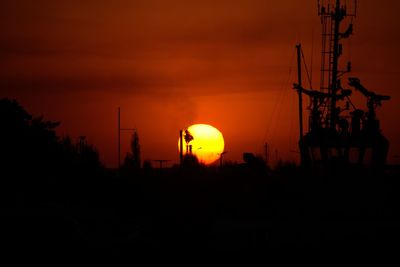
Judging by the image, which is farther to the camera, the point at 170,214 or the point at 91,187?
the point at 91,187

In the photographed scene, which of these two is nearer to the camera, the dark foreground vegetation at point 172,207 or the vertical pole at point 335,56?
the dark foreground vegetation at point 172,207

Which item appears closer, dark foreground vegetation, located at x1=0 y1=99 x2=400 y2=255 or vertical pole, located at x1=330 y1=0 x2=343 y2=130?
dark foreground vegetation, located at x1=0 y1=99 x2=400 y2=255

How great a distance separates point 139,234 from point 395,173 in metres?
33.3

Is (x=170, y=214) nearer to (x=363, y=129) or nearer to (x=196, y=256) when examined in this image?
(x=196, y=256)

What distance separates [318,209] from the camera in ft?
128

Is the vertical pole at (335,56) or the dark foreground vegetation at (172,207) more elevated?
the vertical pole at (335,56)

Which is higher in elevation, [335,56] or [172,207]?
[335,56]

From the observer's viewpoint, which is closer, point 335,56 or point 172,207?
point 172,207

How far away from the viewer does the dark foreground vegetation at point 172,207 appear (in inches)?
738

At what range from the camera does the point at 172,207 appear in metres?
36.4

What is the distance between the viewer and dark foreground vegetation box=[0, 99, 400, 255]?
18.7 meters

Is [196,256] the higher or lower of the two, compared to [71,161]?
lower

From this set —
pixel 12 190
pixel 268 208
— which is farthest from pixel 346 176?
pixel 12 190

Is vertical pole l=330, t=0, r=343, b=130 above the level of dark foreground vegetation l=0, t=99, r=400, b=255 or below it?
above
